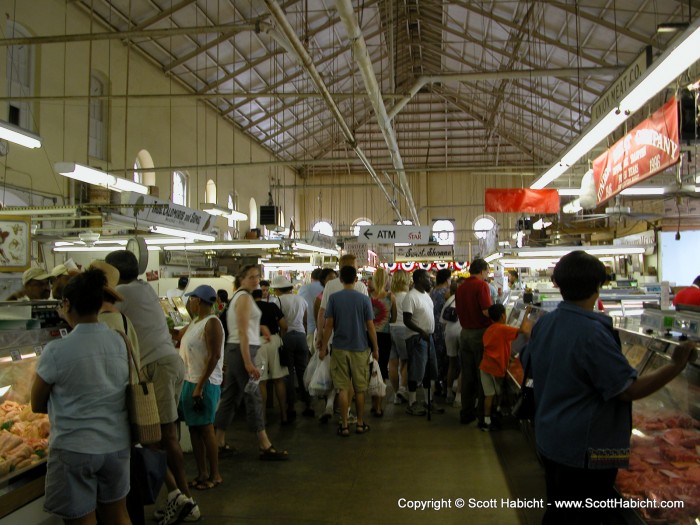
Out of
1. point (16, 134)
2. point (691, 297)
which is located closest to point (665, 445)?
point (691, 297)

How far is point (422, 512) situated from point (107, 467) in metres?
2.39

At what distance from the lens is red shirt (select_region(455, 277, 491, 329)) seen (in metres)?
6.69

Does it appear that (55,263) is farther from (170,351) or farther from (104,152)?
(170,351)

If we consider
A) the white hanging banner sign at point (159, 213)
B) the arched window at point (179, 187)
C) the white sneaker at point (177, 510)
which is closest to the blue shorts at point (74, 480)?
the white sneaker at point (177, 510)

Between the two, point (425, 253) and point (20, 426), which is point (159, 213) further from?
point (425, 253)

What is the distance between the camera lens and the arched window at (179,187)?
1877 centimetres

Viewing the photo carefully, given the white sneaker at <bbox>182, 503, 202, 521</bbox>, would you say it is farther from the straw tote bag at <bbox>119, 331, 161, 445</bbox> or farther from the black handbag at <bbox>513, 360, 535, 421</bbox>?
the black handbag at <bbox>513, 360, 535, 421</bbox>

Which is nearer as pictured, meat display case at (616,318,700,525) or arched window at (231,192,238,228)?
meat display case at (616,318,700,525)

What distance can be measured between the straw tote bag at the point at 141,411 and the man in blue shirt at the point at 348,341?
11.5 ft

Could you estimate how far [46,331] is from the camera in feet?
14.2

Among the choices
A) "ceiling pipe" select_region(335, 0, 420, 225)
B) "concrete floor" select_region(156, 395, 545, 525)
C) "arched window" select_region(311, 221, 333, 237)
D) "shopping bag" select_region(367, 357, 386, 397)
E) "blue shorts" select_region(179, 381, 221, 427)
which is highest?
"ceiling pipe" select_region(335, 0, 420, 225)

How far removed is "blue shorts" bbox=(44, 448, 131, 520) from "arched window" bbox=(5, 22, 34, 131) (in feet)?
34.8

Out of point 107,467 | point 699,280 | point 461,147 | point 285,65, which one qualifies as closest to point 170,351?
point 107,467

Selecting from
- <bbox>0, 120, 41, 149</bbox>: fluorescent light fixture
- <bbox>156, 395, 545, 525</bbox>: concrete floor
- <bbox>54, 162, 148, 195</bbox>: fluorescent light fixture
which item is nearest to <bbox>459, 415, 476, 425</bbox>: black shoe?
<bbox>156, 395, 545, 525</bbox>: concrete floor
